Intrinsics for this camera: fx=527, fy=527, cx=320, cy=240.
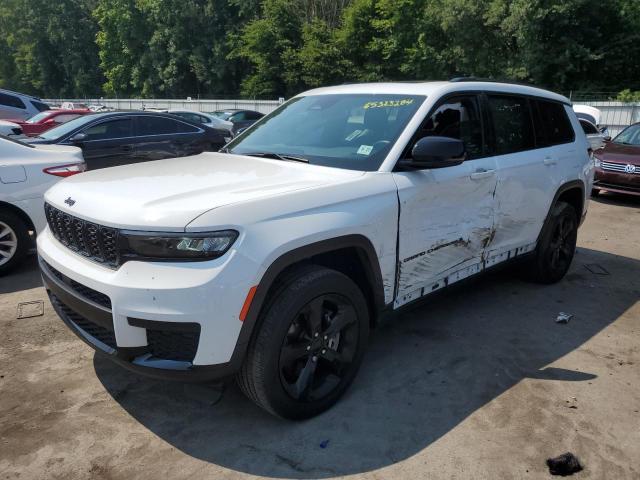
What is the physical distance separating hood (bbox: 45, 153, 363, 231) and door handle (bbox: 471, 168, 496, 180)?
1.04 metres

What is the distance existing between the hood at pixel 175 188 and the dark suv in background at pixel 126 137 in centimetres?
471

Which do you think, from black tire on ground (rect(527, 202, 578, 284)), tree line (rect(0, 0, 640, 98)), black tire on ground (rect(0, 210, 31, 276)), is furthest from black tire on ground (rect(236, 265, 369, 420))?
tree line (rect(0, 0, 640, 98))

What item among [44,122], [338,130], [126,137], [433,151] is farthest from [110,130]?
[433,151]

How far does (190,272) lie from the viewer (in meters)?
2.37

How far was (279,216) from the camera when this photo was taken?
2598mm

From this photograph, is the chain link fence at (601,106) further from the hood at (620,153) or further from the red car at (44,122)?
the hood at (620,153)

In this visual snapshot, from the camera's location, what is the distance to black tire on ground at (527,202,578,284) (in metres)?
4.85

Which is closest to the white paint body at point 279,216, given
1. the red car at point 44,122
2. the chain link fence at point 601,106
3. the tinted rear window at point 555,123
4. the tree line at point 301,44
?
the tinted rear window at point 555,123

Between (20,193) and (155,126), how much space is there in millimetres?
3631

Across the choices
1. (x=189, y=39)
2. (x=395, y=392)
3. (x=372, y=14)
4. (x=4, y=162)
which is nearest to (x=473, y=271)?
(x=395, y=392)

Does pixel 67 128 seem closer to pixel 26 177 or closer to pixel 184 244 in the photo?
pixel 26 177

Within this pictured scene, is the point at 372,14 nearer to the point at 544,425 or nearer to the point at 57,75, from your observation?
the point at 544,425

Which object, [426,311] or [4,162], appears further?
[4,162]

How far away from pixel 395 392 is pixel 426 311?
137 centimetres
